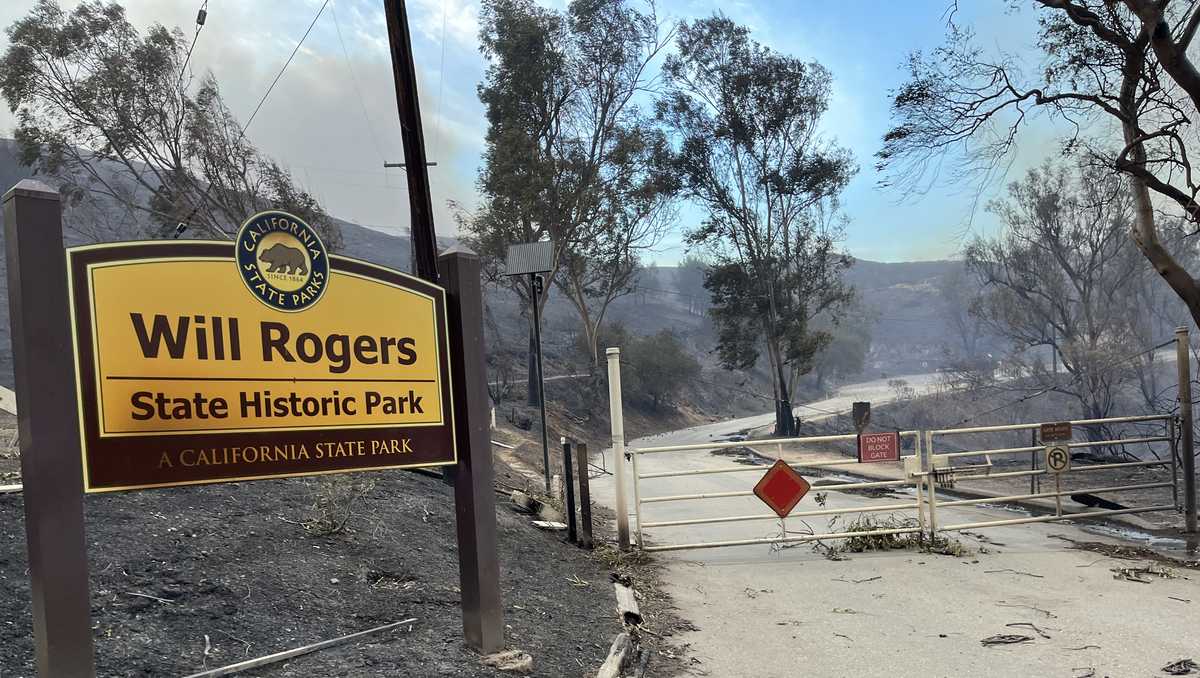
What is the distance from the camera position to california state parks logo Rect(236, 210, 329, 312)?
390cm

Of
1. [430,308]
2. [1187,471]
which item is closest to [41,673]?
[430,308]

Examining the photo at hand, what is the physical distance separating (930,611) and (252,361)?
17.9 ft

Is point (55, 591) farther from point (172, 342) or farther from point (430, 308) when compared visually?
point (430, 308)

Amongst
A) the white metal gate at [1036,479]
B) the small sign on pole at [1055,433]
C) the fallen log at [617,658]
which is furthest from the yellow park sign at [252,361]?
the small sign on pole at [1055,433]

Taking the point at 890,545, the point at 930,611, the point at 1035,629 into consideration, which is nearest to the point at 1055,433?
the point at 890,545

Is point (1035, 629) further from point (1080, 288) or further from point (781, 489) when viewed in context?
point (1080, 288)

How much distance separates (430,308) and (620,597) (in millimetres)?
3267

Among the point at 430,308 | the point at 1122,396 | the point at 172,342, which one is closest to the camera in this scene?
the point at 172,342

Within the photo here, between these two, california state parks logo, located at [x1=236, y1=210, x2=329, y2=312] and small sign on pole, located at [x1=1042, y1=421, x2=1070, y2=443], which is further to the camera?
small sign on pole, located at [x1=1042, y1=421, x2=1070, y2=443]

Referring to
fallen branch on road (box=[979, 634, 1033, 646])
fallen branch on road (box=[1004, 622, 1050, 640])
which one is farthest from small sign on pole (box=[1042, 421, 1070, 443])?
fallen branch on road (box=[979, 634, 1033, 646])

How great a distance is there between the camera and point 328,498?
6367 mm

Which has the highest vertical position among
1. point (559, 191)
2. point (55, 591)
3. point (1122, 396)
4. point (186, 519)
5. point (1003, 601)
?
point (559, 191)

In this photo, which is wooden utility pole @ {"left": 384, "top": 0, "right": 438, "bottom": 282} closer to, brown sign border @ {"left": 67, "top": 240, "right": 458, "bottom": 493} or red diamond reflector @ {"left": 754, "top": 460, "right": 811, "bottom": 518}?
red diamond reflector @ {"left": 754, "top": 460, "right": 811, "bottom": 518}

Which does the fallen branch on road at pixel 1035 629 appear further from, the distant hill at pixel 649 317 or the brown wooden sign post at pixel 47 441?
the distant hill at pixel 649 317
